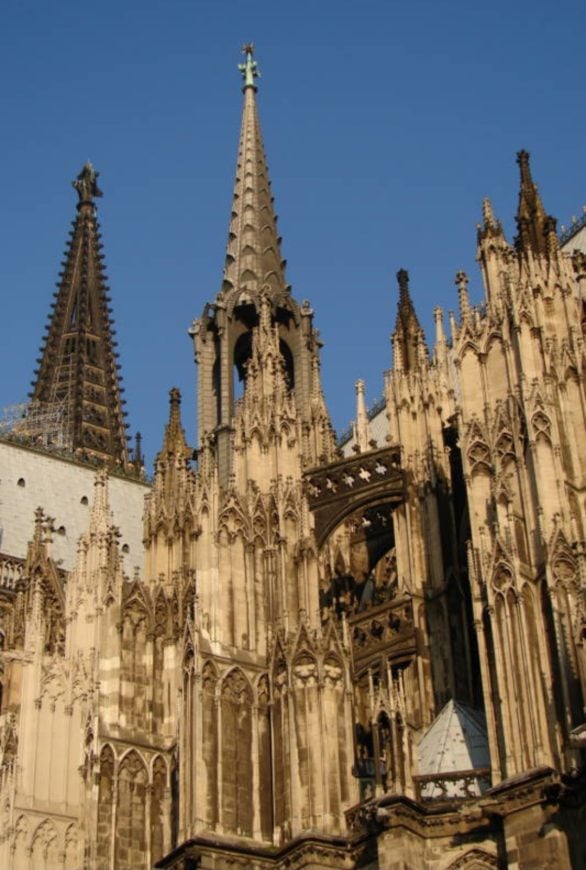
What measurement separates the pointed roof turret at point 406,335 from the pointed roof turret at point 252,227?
22.8 ft

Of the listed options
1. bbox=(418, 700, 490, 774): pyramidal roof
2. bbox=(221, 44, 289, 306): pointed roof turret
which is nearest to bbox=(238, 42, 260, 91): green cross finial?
bbox=(221, 44, 289, 306): pointed roof turret

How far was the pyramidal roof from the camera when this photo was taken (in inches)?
1404

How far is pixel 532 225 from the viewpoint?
41844 millimetres

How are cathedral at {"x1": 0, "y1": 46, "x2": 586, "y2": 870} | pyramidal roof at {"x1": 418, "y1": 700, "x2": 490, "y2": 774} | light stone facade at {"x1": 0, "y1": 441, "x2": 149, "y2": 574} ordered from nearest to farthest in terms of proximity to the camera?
cathedral at {"x1": 0, "y1": 46, "x2": 586, "y2": 870} < pyramidal roof at {"x1": 418, "y1": 700, "x2": 490, "y2": 774} < light stone facade at {"x1": 0, "y1": 441, "x2": 149, "y2": 574}

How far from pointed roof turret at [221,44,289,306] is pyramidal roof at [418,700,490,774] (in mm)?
20166

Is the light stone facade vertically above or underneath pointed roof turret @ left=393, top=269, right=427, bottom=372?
above

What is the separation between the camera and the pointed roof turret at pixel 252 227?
56719 millimetres

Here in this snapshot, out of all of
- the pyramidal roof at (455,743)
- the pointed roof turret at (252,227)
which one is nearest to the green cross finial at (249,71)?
the pointed roof turret at (252,227)

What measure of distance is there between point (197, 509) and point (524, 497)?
9.25 meters

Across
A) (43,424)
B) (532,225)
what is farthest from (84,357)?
(532,225)

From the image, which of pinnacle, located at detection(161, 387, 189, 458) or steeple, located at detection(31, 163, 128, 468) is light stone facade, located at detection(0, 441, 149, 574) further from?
pinnacle, located at detection(161, 387, 189, 458)

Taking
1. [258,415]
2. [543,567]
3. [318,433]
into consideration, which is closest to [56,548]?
[318,433]

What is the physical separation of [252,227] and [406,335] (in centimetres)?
1315

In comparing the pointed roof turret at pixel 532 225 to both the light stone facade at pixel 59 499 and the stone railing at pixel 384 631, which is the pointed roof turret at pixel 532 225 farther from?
the light stone facade at pixel 59 499
